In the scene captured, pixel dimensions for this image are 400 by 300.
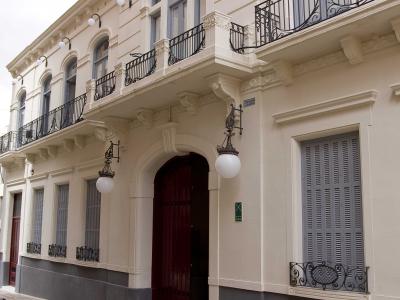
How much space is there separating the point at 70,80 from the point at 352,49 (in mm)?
10632

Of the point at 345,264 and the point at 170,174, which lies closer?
the point at 345,264

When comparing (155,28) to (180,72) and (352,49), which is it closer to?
(180,72)

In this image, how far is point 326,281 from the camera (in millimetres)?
6727

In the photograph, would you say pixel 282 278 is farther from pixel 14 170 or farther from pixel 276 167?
pixel 14 170

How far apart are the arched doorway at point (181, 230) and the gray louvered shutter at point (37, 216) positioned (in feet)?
20.3

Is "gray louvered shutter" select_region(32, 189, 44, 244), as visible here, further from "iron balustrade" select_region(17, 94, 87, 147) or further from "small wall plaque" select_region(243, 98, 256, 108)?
"small wall plaque" select_region(243, 98, 256, 108)

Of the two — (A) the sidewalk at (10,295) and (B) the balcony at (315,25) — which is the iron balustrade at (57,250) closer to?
(A) the sidewalk at (10,295)

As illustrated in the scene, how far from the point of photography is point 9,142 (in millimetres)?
17750

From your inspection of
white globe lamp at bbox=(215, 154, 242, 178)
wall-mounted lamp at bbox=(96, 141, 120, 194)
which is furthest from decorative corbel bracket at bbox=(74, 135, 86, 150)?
white globe lamp at bbox=(215, 154, 242, 178)

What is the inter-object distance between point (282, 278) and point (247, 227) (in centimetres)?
105

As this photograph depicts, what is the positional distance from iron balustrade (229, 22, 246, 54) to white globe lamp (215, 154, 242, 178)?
75.6 inches

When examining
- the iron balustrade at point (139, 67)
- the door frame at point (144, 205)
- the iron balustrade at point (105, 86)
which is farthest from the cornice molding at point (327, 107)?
the iron balustrade at point (105, 86)

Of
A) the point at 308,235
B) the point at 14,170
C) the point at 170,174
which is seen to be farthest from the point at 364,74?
the point at 14,170

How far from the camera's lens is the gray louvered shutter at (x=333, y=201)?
263 inches
